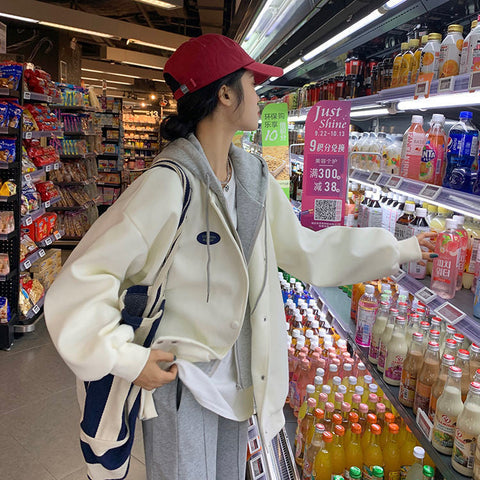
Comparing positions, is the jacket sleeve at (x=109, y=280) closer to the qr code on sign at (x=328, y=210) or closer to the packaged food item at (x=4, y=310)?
the qr code on sign at (x=328, y=210)

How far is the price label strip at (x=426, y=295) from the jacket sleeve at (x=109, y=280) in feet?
2.78

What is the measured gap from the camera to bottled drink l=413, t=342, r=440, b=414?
5.14ft

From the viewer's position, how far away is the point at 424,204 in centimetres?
222

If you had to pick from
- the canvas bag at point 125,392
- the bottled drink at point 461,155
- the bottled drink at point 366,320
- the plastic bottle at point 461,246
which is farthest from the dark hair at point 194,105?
the bottled drink at point 366,320

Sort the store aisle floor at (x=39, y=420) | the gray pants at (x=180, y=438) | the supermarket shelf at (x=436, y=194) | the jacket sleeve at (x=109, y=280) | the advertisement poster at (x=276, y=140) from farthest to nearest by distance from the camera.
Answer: the advertisement poster at (x=276, y=140) < the store aisle floor at (x=39, y=420) < the gray pants at (x=180, y=438) < the supermarket shelf at (x=436, y=194) < the jacket sleeve at (x=109, y=280)

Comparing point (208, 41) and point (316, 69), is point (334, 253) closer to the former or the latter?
point (208, 41)

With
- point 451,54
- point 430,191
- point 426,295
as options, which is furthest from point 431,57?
point 426,295

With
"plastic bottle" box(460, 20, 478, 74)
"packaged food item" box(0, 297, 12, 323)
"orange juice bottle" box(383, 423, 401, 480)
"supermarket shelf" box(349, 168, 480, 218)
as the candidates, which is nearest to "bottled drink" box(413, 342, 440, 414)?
"orange juice bottle" box(383, 423, 401, 480)

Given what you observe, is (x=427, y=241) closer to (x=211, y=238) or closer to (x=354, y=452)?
(x=211, y=238)

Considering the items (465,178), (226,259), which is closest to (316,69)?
(465,178)

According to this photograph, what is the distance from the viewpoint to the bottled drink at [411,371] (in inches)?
64.9

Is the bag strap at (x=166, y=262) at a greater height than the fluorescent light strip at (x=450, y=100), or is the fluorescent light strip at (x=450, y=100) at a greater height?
the fluorescent light strip at (x=450, y=100)

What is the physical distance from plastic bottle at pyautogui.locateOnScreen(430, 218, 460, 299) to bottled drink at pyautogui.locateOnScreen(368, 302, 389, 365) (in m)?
0.34

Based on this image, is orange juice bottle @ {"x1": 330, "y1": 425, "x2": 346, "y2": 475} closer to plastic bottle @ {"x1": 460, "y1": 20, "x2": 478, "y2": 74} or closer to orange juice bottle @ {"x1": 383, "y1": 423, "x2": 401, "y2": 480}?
orange juice bottle @ {"x1": 383, "y1": 423, "x2": 401, "y2": 480}
